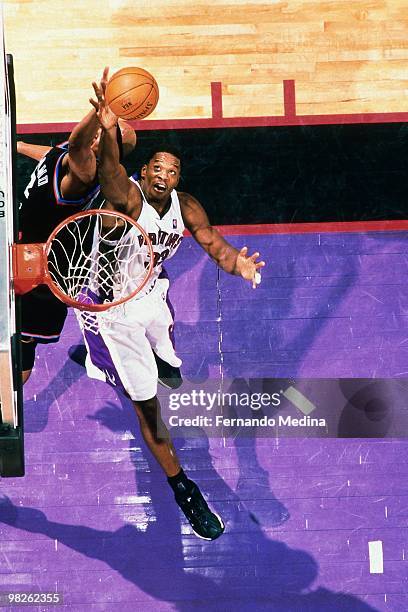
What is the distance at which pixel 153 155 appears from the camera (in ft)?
18.7

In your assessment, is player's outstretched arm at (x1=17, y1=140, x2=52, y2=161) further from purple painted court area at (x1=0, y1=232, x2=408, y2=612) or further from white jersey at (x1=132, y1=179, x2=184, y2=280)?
purple painted court area at (x1=0, y1=232, x2=408, y2=612)

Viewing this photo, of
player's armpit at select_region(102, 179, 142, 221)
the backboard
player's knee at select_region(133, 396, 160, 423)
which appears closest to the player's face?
player's armpit at select_region(102, 179, 142, 221)

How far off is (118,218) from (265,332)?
1.26 meters

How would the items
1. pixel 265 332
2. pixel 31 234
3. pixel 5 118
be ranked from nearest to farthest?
1. pixel 5 118
2. pixel 31 234
3. pixel 265 332

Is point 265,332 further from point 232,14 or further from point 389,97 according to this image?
point 232,14

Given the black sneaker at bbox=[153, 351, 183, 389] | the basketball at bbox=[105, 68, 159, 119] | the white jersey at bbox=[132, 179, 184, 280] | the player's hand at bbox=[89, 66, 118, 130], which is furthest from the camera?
the black sneaker at bbox=[153, 351, 183, 389]

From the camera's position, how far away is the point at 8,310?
3.82 m

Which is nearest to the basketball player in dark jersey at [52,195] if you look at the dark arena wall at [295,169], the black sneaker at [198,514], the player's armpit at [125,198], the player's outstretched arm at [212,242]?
the player's armpit at [125,198]

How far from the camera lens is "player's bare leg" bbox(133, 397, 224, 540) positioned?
17.8 ft

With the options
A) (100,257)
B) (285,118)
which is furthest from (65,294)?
(285,118)

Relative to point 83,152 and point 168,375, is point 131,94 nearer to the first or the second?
point 83,152

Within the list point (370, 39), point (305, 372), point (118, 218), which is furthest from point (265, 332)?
point (370, 39)

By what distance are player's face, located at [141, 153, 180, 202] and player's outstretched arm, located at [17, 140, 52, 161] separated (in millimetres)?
689

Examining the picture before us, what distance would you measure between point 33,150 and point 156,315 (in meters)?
1.40
